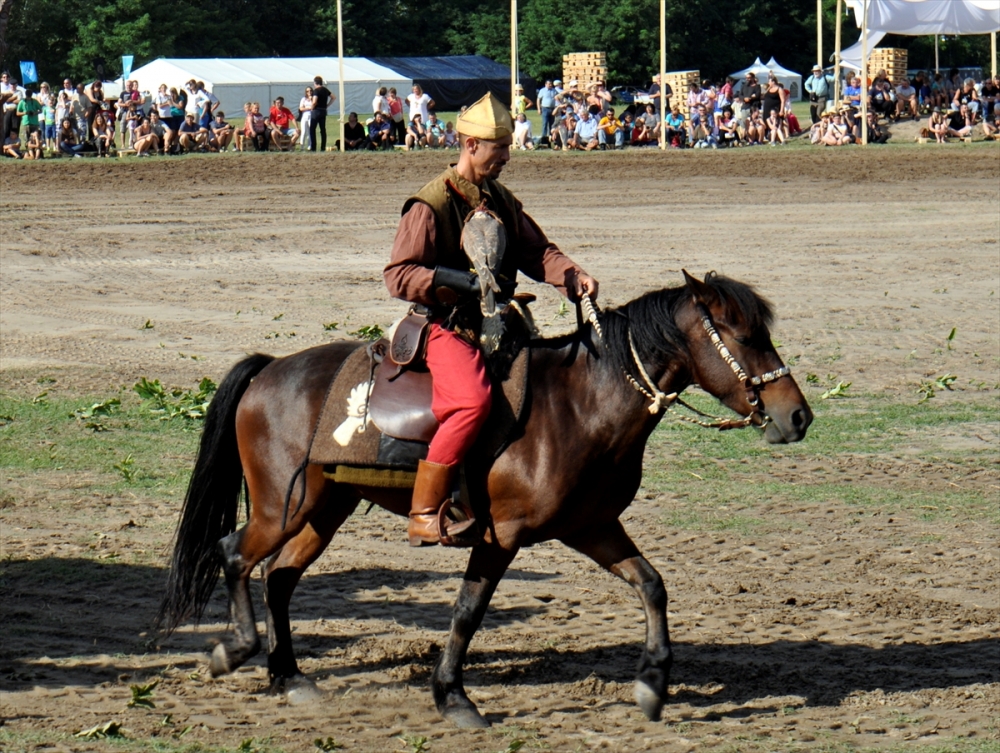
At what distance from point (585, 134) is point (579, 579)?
25.5 metres

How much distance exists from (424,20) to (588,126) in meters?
41.6

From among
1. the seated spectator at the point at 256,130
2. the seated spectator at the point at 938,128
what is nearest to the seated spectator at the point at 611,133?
the seated spectator at the point at 938,128

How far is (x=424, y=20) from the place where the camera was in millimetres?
71375

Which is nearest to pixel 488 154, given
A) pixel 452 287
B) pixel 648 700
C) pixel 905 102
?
pixel 452 287

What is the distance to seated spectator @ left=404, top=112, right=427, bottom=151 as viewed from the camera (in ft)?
104

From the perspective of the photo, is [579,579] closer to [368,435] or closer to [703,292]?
[368,435]

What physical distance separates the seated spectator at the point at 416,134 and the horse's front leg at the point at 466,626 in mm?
26919

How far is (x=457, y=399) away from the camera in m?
5.37

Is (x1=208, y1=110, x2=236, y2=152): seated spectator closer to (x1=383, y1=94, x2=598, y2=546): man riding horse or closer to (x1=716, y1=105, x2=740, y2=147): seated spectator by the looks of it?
(x1=716, y1=105, x2=740, y2=147): seated spectator

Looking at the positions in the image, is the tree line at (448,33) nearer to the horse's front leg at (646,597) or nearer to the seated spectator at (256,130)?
the seated spectator at (256,130)

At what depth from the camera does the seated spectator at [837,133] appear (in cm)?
3197

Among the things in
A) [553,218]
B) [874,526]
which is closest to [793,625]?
[874,526]

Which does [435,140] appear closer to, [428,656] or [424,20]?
[428,656]

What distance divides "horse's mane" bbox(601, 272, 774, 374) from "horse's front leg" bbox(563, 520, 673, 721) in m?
0.74
